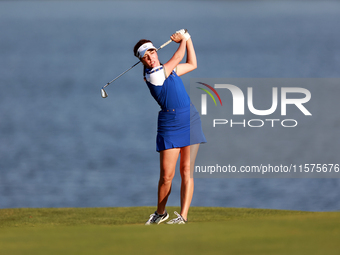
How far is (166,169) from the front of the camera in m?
3.83

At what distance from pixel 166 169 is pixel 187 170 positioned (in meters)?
0.15

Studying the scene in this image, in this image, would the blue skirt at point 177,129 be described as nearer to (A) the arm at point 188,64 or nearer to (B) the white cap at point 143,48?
(A) the arm at point 188,64

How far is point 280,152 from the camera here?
362 inches

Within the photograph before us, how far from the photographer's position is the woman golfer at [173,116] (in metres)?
3.69

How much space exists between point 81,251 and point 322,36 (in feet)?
70.8

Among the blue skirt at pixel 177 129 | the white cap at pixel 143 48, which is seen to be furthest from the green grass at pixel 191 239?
the white cap at pixel 143 48

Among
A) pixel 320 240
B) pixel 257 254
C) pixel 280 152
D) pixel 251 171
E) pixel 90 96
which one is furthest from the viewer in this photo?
pixel 90 96

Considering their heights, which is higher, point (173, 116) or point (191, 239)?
point (173, 116)

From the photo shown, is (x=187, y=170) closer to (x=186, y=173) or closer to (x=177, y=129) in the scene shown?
(x=186, y=173)

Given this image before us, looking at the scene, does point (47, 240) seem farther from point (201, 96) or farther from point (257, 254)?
point (201, 96)

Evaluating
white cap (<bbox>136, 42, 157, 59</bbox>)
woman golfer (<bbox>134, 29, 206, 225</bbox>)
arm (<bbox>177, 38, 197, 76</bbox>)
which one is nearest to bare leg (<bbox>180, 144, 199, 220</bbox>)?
woman golfer (<bbox>134, 29, 206, 225</bbox>)

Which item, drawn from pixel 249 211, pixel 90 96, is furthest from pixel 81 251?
pixel 90 96

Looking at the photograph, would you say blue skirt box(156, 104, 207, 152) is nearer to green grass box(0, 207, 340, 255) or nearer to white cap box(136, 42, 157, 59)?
white cap box(136, 42, 157, 59)

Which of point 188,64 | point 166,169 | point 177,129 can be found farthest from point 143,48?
point 166,169
